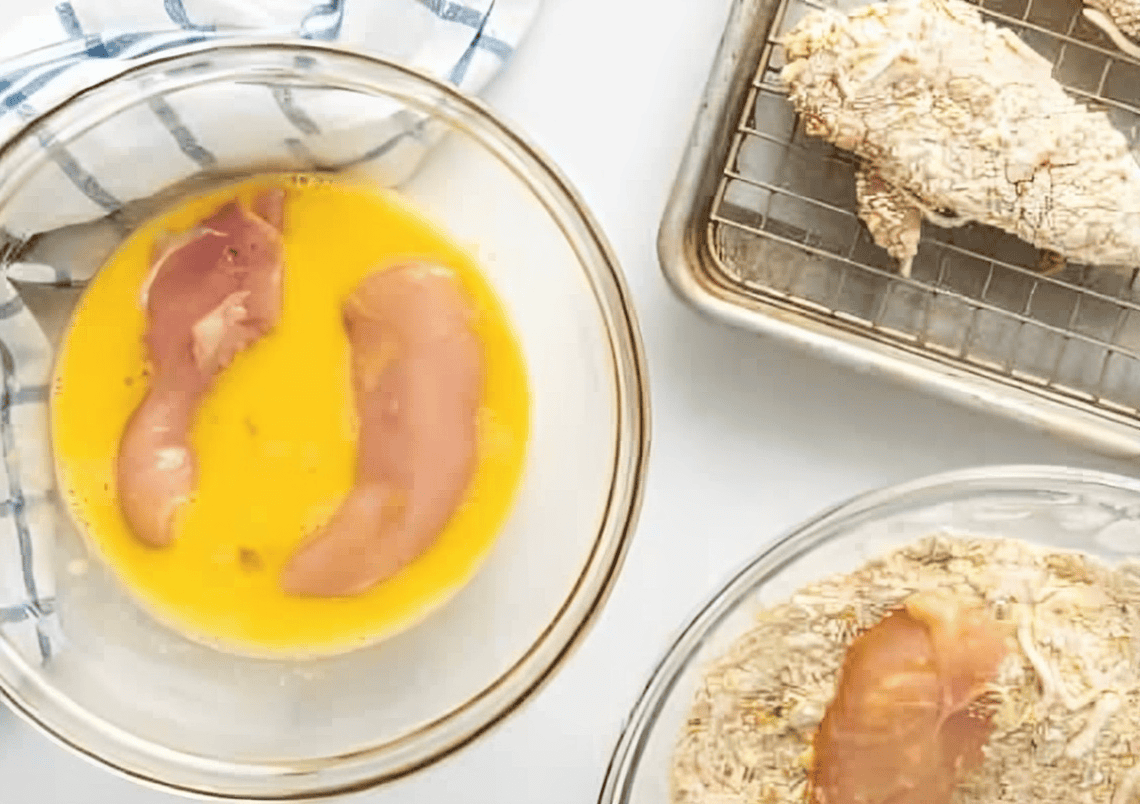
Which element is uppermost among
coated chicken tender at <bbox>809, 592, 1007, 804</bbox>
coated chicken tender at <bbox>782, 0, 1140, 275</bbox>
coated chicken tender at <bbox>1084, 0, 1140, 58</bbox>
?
coated chicken tender at <bbox>1084, 0, 1140, 58</bbox>

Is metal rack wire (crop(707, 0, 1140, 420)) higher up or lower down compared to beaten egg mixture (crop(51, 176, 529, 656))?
higher up

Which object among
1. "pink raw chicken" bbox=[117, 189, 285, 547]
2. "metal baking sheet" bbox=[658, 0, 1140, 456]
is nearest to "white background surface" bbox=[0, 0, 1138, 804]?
"metal baking sheet" bbox=[658, 0, 1140, 456]

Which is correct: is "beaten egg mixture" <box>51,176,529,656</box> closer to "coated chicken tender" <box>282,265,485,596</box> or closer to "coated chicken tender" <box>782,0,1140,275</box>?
"coated chicken tender" <box>282,265,485,596</box>

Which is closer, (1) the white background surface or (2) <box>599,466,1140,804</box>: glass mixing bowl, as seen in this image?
(2) <box>599,466,1140,804</box>: glass mixing bowl

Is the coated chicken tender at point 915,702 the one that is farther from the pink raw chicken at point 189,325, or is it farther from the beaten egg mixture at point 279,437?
the pink raw chicken at point 189,325

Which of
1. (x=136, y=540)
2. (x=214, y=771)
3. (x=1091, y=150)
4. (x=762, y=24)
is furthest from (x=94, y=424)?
(x=1091, y=150)

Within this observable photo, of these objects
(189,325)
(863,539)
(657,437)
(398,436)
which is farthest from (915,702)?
(189,325)

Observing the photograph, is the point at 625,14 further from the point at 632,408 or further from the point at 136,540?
the point at 136,540
